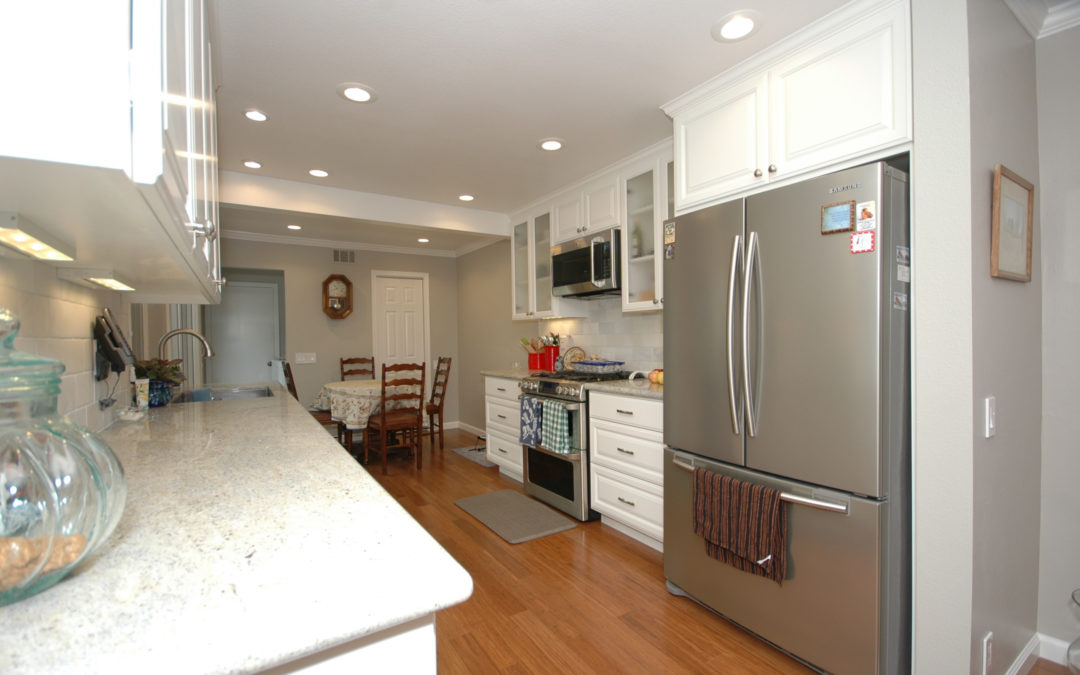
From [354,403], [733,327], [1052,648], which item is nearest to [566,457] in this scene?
[733,327]

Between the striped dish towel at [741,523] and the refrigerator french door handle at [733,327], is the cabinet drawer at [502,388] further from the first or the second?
the refrigerator french door handle at [733,327]

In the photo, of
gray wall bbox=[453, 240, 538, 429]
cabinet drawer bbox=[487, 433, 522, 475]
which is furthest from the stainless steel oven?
gray wall bbox=[453, 240, 538, 429]

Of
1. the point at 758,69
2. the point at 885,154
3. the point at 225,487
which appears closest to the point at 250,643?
the point at 225,487

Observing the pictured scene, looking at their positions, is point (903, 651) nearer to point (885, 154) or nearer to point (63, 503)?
point (885, 154)

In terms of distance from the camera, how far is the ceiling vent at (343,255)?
575cm

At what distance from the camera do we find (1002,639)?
5.39 ft

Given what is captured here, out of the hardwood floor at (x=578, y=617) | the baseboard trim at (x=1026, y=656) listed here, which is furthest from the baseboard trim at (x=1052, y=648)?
the hardwood floor at (x=578, y=617)

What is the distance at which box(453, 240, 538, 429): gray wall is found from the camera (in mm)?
5386

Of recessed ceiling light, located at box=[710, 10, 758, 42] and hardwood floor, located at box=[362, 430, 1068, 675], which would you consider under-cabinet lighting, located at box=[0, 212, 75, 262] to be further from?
recessed ceiling light, located at box=[710, 10, 758, 42]

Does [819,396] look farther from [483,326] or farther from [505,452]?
[483,326]

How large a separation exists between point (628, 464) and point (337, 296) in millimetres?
4197

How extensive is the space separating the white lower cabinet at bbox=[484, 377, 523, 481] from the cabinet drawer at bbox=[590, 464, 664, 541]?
1011 mm

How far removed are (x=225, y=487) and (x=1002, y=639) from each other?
242 cm

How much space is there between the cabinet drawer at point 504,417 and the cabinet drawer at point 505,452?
0.23ft
